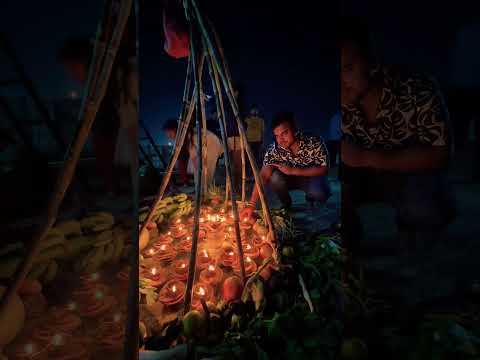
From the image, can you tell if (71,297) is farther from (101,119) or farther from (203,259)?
(101,119)

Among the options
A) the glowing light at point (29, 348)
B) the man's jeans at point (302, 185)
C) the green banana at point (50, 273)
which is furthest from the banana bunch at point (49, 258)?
the man's jeans at point (302, 185)

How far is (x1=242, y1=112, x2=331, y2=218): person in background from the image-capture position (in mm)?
2973

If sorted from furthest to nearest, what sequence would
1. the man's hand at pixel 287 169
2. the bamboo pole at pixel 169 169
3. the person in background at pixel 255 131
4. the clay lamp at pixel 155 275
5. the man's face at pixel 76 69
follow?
the person in background at pixel 255 131, the man's hand at pixel 287 169, the man's face at pixel 76 69, the bamboo pole at pixel 169 169, the clay lamp at pixel 155 275

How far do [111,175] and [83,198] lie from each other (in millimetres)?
1472

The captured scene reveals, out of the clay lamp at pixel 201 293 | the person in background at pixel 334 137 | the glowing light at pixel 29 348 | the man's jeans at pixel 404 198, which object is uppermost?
the person in background at pixel 334 137

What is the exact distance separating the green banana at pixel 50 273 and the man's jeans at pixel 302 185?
242 cm

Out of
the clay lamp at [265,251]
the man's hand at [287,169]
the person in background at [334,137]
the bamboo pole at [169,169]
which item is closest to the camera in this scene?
the bamboo pole at [169,169]

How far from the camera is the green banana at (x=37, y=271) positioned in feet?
4.67

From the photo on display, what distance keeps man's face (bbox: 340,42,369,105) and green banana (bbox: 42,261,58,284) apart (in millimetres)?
2173

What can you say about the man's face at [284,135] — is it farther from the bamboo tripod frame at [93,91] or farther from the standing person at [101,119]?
the bamboo tripod frame at [93,91]

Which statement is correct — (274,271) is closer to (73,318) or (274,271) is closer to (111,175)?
(73,318)

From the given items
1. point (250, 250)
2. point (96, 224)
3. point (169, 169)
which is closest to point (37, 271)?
point (96, 224)

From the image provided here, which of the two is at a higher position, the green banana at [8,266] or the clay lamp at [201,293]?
the green banana at [8,266]

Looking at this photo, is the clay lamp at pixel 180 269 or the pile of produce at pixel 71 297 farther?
the clay lamp at pixel 180 269
